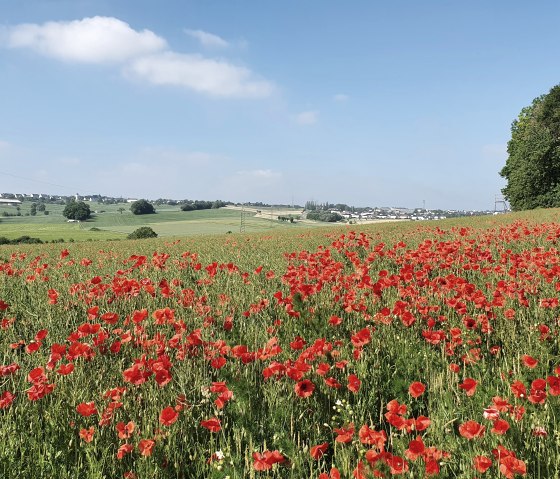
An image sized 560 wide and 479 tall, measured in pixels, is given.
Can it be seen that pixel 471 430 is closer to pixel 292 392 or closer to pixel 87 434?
pixel 292 392

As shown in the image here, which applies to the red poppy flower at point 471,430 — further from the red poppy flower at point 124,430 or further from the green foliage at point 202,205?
the green foliage at point 202,205

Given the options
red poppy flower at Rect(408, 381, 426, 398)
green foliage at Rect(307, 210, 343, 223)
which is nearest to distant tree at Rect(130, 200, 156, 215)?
green foliage at Rect(307, 210, 343, 223)

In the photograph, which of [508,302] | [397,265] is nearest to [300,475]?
[508,302]

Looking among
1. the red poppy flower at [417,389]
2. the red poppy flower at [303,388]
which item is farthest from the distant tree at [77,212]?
the red poppy flower at [417,389]

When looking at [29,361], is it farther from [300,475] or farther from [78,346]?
[300,475]

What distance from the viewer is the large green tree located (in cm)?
4366

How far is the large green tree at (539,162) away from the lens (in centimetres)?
4366

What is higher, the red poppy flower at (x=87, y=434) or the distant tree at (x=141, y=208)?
the distant tree at (x=141, y=208)

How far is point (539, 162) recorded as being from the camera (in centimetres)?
4381

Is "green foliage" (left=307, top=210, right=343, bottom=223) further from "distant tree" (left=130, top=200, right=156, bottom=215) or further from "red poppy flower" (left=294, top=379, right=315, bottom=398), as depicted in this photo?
"red poppy flower" (left=294, top=379, right=315, bottom=398)

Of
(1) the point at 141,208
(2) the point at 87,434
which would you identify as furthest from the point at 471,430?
(1) the point at 141,208

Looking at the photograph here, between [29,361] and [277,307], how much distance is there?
2.66 metres

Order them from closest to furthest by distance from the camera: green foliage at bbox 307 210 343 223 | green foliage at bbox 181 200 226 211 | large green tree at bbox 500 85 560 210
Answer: large green tree at bbox 500 85 560 210 < green foliage at bbox 307 210 343 223 < green foliage at bbox 181 200 226 211

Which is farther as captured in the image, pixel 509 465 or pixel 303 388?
pixel 303 388
